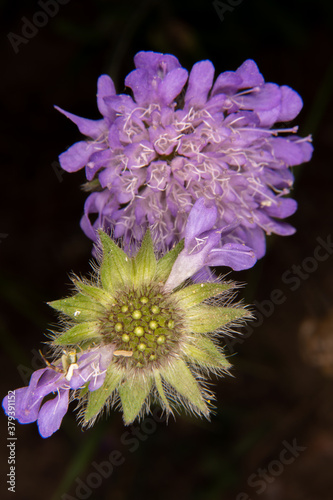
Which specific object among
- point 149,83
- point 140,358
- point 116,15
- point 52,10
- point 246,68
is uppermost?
point 52,10

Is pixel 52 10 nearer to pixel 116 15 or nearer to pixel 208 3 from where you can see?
pixel 116 15

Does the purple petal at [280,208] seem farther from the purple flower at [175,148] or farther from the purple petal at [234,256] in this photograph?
the purple petal at [234,256]

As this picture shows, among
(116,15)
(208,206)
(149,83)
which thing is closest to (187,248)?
(208,206)

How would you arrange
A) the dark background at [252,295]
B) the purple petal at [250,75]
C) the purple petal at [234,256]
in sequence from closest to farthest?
1. the purple petal at [234,256]
2. the purple petal at [250,75]
3. the dark background at [252,295]

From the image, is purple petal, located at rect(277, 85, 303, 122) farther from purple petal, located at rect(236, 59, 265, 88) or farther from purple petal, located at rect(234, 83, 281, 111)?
purple petal, located at rect(236, 59, 265, 88)

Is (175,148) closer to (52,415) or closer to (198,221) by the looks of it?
(198,221)

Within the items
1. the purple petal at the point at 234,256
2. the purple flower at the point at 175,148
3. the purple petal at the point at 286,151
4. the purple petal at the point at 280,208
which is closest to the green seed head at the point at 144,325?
the purple petal at the point at 234,256
